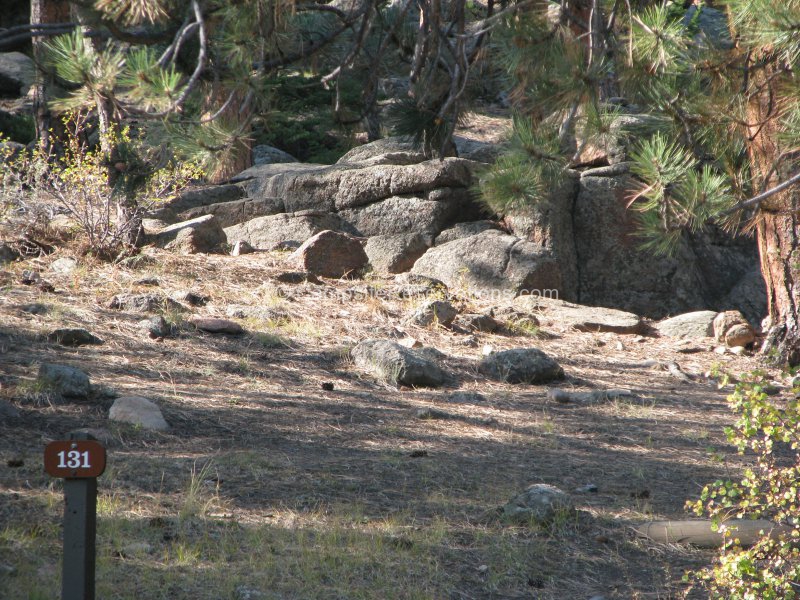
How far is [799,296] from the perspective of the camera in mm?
7680

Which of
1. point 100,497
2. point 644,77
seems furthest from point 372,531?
point 644,77

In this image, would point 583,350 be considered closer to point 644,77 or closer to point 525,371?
point 525,371

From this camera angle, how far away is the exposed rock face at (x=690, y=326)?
8.95 meters

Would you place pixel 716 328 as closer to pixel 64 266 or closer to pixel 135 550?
pixel 64 266

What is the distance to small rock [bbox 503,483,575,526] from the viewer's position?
396cm

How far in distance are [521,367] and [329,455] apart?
2544mm

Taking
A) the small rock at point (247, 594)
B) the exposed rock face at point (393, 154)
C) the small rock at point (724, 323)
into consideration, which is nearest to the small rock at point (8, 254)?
the exposed rock face at point (393, 154)

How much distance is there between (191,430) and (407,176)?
20.3 ft

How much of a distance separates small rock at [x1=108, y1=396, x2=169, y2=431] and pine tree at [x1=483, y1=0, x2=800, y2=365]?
2.59m

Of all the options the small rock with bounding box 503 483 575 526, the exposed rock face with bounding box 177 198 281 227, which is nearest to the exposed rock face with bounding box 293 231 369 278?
the exposed rock face with bounding box 177 198 281 227

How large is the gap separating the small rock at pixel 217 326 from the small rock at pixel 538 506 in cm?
370

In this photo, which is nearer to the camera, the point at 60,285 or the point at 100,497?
the point at 100,497

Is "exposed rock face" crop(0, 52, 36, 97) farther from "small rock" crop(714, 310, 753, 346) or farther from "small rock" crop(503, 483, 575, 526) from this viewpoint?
"small rock" crop(503, 483, 575, 526)

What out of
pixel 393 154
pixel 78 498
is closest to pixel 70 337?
pixel 78 498
